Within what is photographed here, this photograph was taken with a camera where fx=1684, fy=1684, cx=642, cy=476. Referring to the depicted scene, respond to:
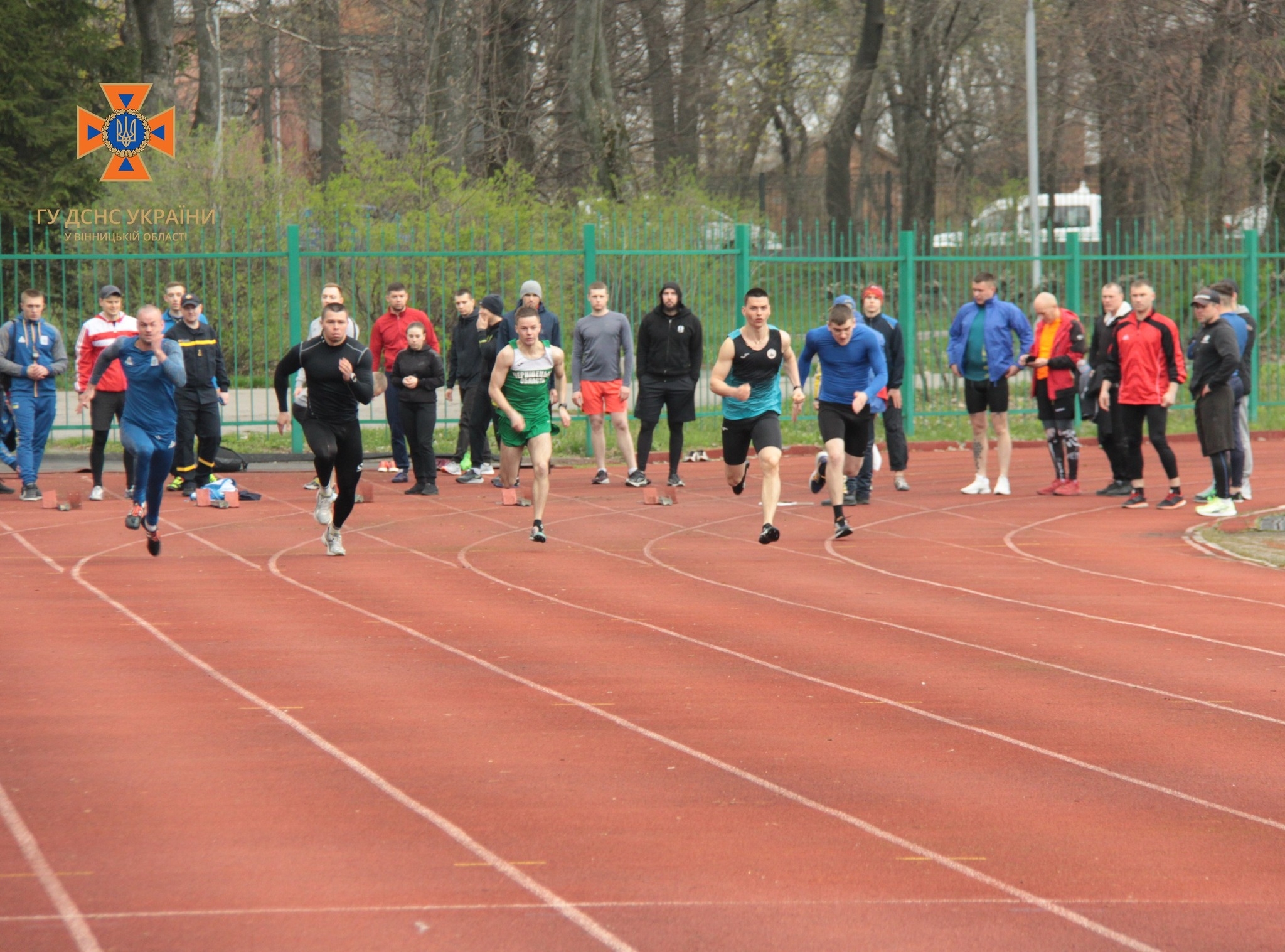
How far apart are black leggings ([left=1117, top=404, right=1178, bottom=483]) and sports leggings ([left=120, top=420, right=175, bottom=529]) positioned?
841cm

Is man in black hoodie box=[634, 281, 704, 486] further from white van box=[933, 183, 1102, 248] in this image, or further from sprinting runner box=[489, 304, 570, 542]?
white van box=[933, 183, 1102, 248]

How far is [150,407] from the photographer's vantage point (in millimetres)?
12344

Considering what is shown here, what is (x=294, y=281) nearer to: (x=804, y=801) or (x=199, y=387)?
(x=199, y=387)

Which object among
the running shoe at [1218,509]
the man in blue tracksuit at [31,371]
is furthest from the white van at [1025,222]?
the man in blue tracksuit at [31,371]

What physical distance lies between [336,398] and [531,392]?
1841 millimetres

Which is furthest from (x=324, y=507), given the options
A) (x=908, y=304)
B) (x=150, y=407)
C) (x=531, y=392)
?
(x=908, y=304)

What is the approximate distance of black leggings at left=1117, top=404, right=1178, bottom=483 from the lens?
1513 cm

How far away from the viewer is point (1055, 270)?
23281 mm

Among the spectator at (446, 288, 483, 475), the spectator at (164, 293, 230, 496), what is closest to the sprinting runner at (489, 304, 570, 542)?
the spectator at (446, 288, 483, 475)

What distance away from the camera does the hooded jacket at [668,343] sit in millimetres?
16141

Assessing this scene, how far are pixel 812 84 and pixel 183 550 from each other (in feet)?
109

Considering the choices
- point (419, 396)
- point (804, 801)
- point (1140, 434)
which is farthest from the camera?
point (419, 396)

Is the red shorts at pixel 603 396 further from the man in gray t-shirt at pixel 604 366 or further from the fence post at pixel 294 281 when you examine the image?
the fence post at pixel 294 281

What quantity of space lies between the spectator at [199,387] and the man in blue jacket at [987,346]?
701cm
